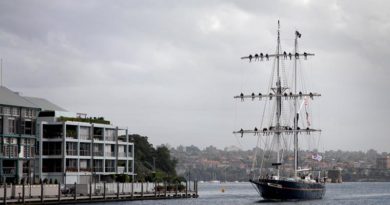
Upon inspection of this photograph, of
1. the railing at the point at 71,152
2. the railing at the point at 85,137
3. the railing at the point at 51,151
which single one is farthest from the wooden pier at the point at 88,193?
the railing at the point at 85,137

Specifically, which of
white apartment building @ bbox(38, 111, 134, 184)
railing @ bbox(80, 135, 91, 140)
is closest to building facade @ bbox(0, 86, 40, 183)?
white apartment building @ bbox(38, 111, 134, 184)

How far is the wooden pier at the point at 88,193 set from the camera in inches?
3939

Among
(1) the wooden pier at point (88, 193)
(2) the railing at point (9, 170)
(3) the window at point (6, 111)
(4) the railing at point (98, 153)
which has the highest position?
(3) the window at point (6, 111)

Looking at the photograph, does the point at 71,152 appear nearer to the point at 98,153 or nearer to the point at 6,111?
the point at 98,153

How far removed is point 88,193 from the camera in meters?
116

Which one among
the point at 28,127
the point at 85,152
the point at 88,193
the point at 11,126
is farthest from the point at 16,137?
the point at 85,152

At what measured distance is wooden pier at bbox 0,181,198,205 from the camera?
10006 cm

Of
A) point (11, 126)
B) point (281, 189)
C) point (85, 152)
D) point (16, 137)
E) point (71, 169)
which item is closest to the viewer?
point (11, 126)

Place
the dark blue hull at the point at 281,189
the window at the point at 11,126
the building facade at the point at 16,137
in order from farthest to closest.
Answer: the dark blue hull at the point at 281,189 < the window at the point at 11,126 < the building facade at the point at 16,137

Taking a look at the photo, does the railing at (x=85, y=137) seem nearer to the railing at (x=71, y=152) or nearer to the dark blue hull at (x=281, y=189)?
the railing at (x=71, y=152)

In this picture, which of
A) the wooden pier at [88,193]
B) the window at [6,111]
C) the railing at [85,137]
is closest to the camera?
the wooden pier at [88,193]

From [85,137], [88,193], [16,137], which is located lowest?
[88,193]

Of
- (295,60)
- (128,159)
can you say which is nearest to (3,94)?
(128,159)

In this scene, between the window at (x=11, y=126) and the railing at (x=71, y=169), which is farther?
the railing at (x=71, y=169)
